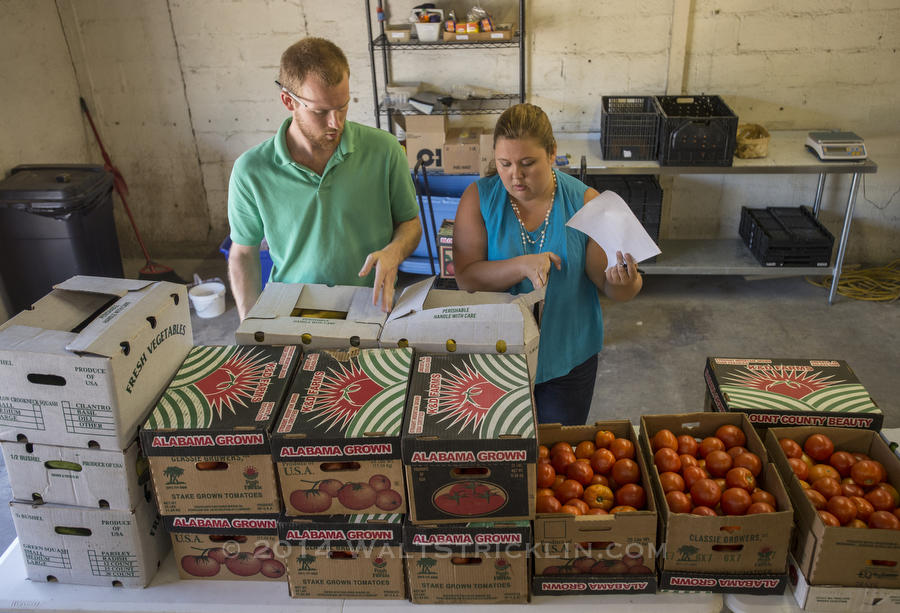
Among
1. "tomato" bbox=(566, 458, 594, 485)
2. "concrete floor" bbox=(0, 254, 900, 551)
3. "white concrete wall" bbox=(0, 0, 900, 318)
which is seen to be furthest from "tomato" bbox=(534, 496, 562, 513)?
"white concrete wall" bbox=(0, 0, 900, 318)

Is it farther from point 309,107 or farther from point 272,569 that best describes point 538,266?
point 272,569

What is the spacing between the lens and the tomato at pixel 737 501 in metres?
1.55

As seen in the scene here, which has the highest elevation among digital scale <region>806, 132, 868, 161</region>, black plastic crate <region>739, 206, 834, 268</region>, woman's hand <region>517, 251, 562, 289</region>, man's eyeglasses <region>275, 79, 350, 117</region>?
man's eyeglasses <region>275, 79, 350, 117</region>

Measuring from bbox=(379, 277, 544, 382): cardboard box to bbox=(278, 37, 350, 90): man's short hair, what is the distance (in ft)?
2.31

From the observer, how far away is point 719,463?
1.67 m

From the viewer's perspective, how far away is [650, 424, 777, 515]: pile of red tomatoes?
1552mm

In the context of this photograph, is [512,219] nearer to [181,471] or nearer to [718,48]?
[181,471]

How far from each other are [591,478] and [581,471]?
0.09ft

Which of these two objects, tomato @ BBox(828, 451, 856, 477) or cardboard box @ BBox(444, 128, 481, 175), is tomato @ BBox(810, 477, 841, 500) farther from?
cardboard box @ BBox(444, 128, 481, 175)

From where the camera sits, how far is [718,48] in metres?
4.78

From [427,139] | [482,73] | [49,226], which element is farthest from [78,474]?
Answer: [482,73]

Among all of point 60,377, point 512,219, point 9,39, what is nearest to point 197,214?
point 9,39

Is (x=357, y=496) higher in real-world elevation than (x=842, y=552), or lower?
higher

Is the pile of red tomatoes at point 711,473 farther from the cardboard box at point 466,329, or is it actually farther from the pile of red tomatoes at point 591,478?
the cardboard box at point 466,329
